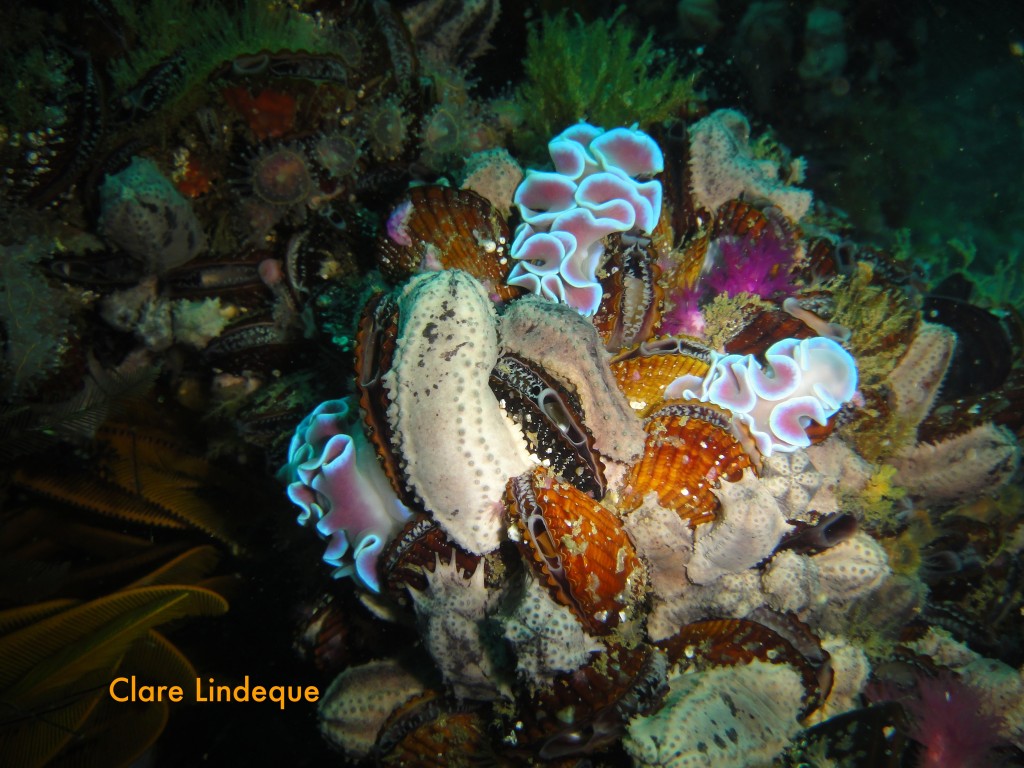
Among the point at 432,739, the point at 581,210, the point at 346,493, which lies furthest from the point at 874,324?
the point at 432,739

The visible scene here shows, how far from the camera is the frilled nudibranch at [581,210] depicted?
2719 millimetres

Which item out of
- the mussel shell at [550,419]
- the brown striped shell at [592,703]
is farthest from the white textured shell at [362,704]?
the mussel shell at [550,419]

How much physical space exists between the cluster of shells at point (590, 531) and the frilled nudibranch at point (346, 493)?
145mm

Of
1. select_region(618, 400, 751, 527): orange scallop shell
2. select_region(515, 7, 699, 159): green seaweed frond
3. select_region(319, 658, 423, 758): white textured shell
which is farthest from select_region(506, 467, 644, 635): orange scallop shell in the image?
select_region(515, 7, 699, 159): green seaweed frond

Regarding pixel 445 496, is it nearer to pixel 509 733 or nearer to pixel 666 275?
pixel 509 733

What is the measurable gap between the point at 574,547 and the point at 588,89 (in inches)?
165

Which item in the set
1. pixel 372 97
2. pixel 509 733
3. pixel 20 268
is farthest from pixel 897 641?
pixel 20 268

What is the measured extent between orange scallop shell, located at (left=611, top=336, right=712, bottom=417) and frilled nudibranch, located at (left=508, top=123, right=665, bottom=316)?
1.12 ft

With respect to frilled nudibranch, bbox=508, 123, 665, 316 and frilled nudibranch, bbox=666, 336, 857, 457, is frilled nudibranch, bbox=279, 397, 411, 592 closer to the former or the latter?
frilled nudibranch, bbox=508, 123, 665, 316

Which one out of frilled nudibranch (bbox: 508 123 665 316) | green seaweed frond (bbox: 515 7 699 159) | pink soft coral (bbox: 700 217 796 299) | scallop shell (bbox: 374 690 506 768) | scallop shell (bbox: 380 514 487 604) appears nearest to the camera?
scallop shell (bbox: 380 514 487 604)

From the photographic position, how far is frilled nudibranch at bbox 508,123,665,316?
272 cm

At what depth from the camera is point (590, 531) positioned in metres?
2.02

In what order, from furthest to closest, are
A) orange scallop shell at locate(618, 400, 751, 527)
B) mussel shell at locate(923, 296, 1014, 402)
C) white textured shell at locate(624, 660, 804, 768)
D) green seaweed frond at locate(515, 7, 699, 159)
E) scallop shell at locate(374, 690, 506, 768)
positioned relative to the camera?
green seaweed frond at locate(515, 7, 699, 159) < mussel shell at locate(923, 296, 1014, 402) < scallop shell at locate(374, 690, 506, 768) < orange scallop shell at locate(618, 400, 751, 527) < white textured shell at locate(624, 660, 804, 768)

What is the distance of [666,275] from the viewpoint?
10.5ft
